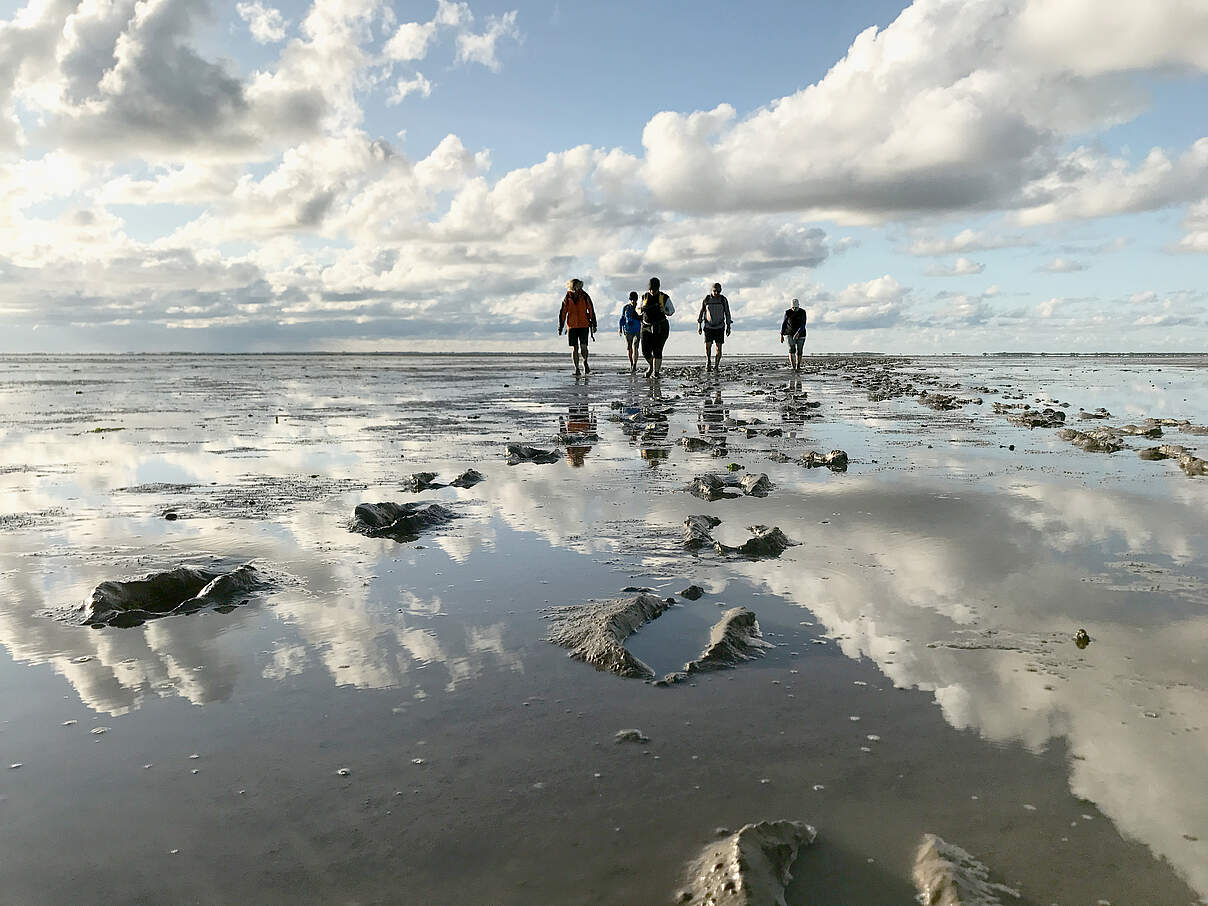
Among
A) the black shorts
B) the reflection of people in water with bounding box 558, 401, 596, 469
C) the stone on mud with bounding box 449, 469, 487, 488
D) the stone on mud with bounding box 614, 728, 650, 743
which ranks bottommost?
the reflection of people in water with bounding box 558, 401, 596, 469

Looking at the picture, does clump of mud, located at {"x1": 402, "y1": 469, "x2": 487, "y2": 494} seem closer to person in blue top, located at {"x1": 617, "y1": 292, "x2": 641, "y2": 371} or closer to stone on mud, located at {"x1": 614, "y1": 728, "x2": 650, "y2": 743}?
stone on mud, located at {"x1": 614, "y1": 728, "x2": 650, "y2": 743}

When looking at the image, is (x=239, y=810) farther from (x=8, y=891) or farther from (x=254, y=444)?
(x=254, y=444)

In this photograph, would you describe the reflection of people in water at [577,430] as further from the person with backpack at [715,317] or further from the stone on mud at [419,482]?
the person with backpack at [715,317]

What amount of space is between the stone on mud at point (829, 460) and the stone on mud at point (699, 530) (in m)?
2.40

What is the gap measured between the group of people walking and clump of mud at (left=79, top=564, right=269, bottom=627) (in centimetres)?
1745

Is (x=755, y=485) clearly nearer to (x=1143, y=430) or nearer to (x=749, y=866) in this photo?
(x=749, y=866)

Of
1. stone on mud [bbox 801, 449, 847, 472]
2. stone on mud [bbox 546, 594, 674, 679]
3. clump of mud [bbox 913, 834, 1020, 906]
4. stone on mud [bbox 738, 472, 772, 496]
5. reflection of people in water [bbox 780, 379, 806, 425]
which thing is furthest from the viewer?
reflection of people in water [bbox 780, 379, 806, 425]

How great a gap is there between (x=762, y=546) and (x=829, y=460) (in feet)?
10.5

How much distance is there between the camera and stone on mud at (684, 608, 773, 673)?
2.88m

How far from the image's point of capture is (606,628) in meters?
3.09

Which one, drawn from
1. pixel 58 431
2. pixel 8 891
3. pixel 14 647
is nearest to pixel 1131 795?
pixel 8 891

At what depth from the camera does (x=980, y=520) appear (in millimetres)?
5047

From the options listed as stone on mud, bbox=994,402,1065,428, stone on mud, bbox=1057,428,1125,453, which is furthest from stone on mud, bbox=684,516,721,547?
stone on mud, bbox=994,402,1065,428

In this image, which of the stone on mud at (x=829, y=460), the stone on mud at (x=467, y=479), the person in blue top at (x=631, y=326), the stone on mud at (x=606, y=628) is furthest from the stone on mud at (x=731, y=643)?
the person in blue top at (x=631, y=326)
